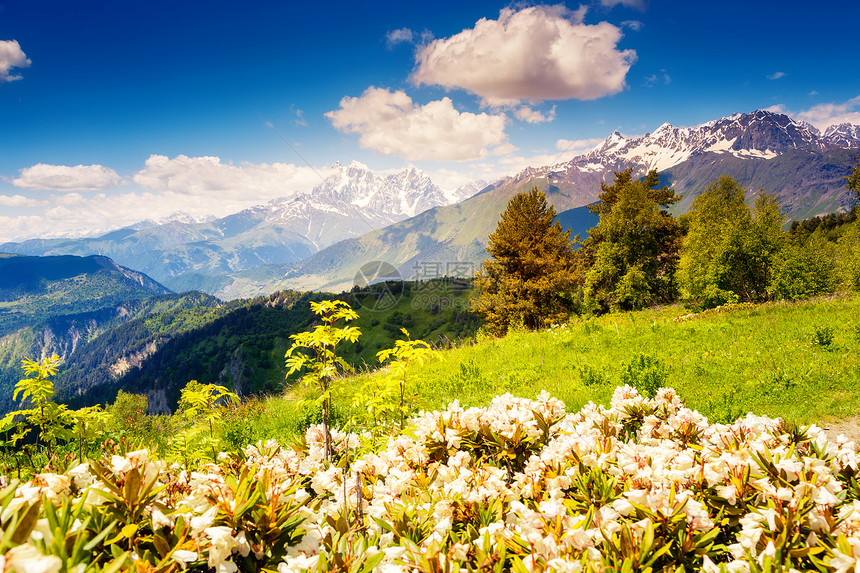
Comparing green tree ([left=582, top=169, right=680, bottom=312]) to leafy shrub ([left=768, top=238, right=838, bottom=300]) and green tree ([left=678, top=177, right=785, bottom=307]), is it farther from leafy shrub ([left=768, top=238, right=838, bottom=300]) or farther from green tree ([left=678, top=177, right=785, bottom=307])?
leafy shrub ([left=768, top=238, right=838, bottom=300])

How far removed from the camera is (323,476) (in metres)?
2.81

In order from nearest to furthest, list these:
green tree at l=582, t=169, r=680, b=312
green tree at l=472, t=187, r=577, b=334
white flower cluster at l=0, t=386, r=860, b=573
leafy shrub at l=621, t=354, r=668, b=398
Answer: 1. white flower cluster at l=0, t=386, r=860, b=573
2. leafy shrub at l=621, t=354, r=668, b=398
3. green tree at l=472, t=187, r=577, b=334
4. green tree at l=582, t=169, r=680, b=312

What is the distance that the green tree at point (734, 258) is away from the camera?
21.8 meters

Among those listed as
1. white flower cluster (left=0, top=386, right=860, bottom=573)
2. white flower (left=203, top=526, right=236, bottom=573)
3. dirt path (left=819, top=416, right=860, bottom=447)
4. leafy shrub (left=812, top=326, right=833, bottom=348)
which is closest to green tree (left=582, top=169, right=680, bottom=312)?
leafy shrub (left=812, top=326, right=833, bottom=348)

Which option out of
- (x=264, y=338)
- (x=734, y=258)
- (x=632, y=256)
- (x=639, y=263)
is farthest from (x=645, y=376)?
(x=264, y=338)

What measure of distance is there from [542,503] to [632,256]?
29130 mm

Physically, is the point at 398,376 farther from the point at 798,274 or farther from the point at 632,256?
the point at 632,256

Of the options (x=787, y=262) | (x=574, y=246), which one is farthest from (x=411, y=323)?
(x=787, y=262)

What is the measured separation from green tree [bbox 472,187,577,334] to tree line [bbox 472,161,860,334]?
0.07 m

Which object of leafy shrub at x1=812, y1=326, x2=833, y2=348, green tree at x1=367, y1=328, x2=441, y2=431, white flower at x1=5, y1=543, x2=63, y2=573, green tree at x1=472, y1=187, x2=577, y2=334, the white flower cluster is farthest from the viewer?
green tree at x1=472, y1=187, x2=577, y2=334

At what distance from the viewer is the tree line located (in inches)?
856

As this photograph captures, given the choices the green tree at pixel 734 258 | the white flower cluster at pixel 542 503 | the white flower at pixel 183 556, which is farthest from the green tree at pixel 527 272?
the white flower at pixel 183 556

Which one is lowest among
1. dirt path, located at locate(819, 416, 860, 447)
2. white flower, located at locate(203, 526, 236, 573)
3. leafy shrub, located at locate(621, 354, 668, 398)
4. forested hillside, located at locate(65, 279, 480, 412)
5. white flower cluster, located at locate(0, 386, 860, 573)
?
forested hillside, located at locate(65, 279, 480, 412)

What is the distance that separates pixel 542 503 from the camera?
7.11 ft
